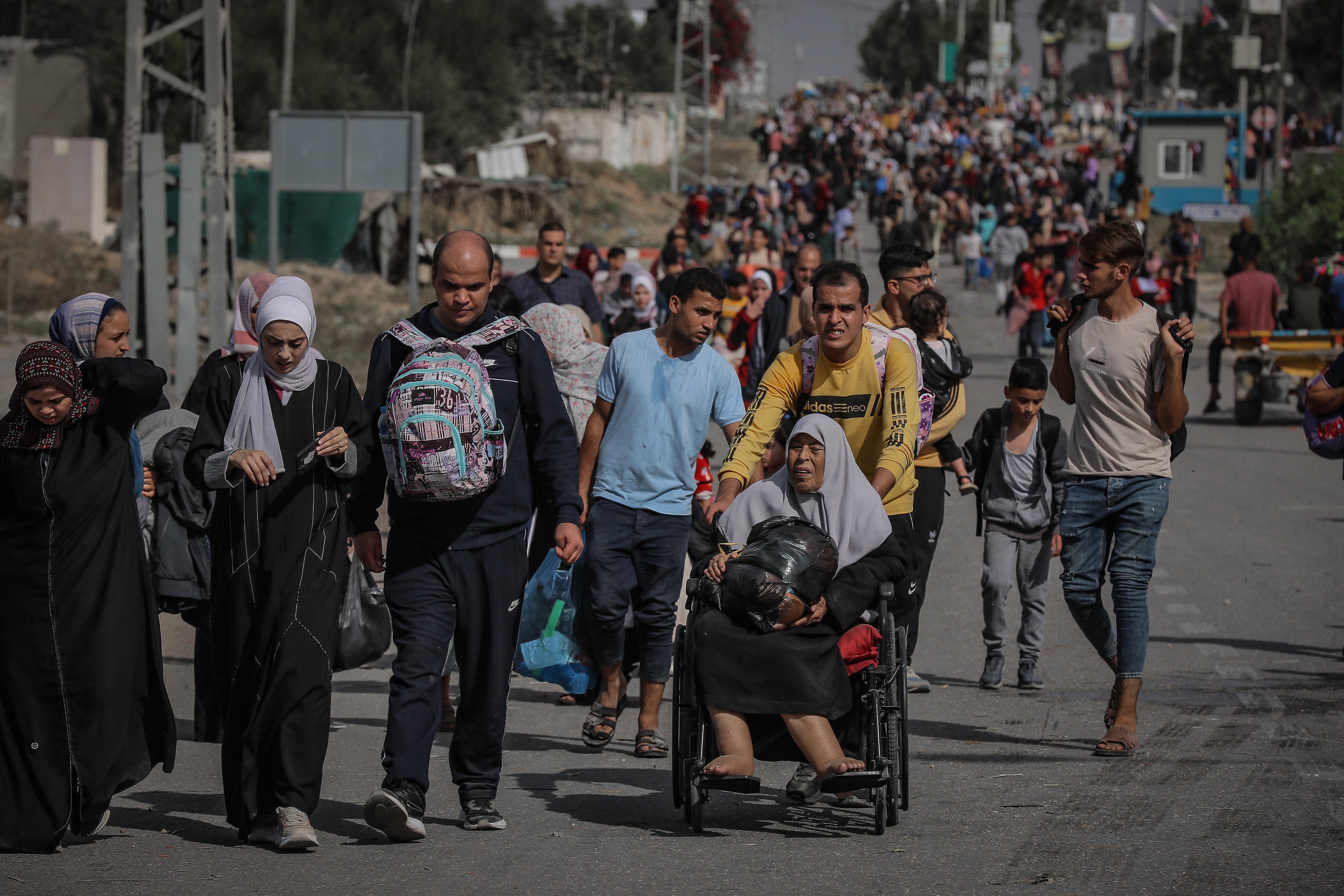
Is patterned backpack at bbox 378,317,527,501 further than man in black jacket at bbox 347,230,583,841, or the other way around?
man in black jacket at bbox 347,230,583,841

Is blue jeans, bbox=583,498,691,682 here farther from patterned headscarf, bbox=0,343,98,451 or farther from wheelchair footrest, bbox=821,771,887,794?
patterned headscarf, bbox=0,343,98,451

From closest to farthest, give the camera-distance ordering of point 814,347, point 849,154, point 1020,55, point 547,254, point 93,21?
point 814,347, point 547,254, point 93,21, point 849,154, point 1020,55

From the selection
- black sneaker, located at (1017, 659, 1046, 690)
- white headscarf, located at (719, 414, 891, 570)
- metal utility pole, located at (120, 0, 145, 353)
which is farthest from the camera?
metal utility pole, located at (120, 0, 145, 353)

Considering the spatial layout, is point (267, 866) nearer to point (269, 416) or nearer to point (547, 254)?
point (269, 416)

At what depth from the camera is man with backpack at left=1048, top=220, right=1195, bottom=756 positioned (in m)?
6.41

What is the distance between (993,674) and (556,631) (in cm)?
234

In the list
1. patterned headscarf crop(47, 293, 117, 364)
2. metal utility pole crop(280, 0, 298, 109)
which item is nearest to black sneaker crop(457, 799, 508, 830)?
patterned headscarf crop(47, 293, 117, 364)

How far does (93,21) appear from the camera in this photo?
4778 centimetres

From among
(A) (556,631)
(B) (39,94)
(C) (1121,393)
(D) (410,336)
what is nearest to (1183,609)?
(C) (1121,393)

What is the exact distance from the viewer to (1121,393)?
6457 millimetres

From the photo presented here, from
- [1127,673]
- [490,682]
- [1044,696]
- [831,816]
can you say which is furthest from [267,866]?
[1044,696]

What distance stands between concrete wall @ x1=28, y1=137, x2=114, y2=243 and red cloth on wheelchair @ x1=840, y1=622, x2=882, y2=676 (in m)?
34.5

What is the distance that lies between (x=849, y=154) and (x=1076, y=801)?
48.8 m

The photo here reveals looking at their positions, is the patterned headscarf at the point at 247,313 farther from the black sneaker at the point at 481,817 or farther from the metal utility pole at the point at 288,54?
the metal utility pole at the point at 288,54
